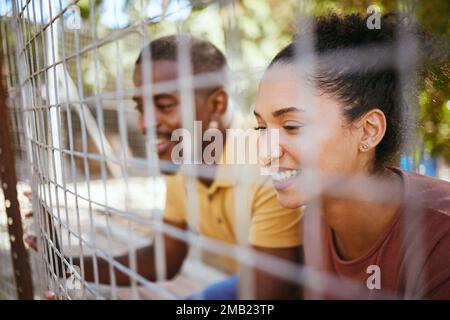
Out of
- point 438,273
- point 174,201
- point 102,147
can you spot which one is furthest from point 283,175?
point 174,201

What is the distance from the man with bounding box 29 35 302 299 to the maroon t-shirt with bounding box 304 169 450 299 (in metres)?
0.19

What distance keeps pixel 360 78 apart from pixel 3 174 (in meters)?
1.27

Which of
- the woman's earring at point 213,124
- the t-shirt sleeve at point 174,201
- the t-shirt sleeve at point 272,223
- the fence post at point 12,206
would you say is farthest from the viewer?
the t-shirt sleeve at point 174,201

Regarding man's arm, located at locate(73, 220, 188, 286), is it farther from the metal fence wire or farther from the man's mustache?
the man's mustache

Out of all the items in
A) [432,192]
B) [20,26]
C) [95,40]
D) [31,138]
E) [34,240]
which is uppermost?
[20,26]

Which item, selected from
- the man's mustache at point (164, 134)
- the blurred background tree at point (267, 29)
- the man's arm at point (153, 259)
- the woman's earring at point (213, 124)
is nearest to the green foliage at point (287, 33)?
the blurred background tree at point (267, 29)

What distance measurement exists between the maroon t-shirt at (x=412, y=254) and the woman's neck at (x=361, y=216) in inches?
0.8

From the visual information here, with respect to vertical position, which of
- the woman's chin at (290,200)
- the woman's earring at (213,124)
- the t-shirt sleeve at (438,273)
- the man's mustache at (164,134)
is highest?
the woman's earring at (213,124)

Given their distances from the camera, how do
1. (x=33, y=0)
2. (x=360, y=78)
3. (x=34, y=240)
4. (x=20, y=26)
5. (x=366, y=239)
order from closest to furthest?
(x=360, y=78) → (x=366, y=239) → (x=33, y=0) → (x=20, y=26) → (x=34, y=240)

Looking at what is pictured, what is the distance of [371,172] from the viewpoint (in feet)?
2.55

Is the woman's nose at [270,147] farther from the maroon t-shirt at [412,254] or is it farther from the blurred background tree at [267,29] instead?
the maroon t-shirt at [412,254]

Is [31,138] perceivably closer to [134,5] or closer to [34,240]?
[34,240]

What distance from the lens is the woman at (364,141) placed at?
2.33 ft

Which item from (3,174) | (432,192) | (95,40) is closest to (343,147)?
(432,192)
